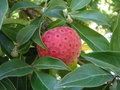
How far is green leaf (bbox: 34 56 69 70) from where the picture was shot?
732mm

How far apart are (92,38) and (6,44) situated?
0.82ft

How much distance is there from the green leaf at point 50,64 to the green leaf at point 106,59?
9 cm

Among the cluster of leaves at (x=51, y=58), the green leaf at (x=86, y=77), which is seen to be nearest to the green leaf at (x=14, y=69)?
the cluster of leaves at (x=51, y=58)

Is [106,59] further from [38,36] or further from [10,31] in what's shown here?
[10,31]

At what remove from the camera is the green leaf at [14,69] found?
713mm

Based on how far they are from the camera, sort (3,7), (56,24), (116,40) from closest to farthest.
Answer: (3,7) < (116,40) < (56,24)

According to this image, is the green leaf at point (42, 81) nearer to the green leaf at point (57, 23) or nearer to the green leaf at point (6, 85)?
the green leaf at point (6, 85)

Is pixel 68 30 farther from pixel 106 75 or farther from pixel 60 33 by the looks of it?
pixel 106 75

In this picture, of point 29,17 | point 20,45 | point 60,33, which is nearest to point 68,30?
point 60,33

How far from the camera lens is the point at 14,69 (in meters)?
0.74

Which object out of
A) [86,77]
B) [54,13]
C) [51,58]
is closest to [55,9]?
[54,13]

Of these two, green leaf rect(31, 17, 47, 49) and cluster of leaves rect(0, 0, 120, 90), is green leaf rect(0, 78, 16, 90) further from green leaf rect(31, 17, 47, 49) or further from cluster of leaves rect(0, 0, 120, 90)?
green leaf rect(31, 17, 47, 49)

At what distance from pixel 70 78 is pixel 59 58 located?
7.8 inches

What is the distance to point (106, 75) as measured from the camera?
27.0 inches
